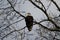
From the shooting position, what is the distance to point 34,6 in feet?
14.3

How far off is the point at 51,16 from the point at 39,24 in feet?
1.01

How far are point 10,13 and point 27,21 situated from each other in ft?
1.38

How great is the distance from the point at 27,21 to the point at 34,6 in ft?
1.32

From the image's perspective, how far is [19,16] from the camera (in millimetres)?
4195

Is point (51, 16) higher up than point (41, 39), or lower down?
higher up

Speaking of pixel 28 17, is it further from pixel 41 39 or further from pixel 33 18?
pixel 41 39

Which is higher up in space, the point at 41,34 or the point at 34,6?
the point at 34,6

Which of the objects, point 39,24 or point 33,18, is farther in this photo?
point 33,18

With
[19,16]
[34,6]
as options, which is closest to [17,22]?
[19,16]

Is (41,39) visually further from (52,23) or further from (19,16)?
(19,16)

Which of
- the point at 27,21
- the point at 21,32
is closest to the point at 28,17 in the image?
the point at 27,21

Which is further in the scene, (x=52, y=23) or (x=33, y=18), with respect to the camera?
(x=33, y=18)

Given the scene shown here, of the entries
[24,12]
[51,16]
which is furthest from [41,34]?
[24,12]

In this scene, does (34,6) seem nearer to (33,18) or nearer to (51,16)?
(33,18)
